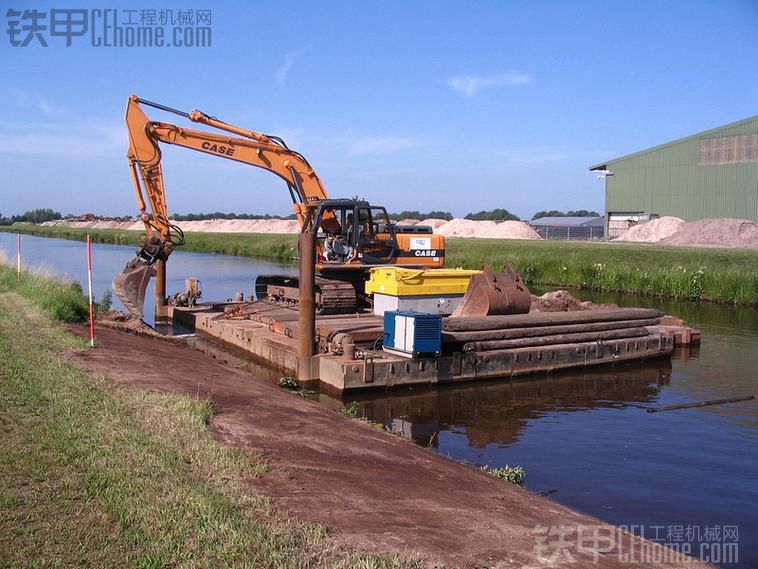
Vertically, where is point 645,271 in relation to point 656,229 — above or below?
below

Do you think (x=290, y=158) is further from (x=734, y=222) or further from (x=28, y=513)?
(x=734, y=222)

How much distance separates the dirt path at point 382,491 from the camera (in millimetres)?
4914

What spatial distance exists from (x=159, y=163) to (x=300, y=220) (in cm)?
369

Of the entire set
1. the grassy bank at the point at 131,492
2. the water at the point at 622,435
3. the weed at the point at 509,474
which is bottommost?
the water at the point at 622,435

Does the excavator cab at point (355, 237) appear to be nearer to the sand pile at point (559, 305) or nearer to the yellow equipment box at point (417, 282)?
the yellow equipment box at point (417, 282)

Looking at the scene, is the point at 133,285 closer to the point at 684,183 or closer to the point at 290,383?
the point at 290,383

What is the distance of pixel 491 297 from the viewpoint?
14.1m

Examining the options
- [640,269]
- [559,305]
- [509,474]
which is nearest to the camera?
[509,474]

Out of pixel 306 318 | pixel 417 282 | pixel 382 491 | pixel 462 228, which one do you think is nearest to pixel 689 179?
pixel 462 228

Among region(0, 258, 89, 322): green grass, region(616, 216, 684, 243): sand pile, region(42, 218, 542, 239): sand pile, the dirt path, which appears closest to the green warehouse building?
region(616, 216, 684, 243): sand pile

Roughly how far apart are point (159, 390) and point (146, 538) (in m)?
4.30

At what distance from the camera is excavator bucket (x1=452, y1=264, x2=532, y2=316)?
14.1 metres

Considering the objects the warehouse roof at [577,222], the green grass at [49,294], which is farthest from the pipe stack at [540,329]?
the warehouse roof at [577,222]

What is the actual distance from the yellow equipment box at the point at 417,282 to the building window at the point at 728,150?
35794 millimetres
